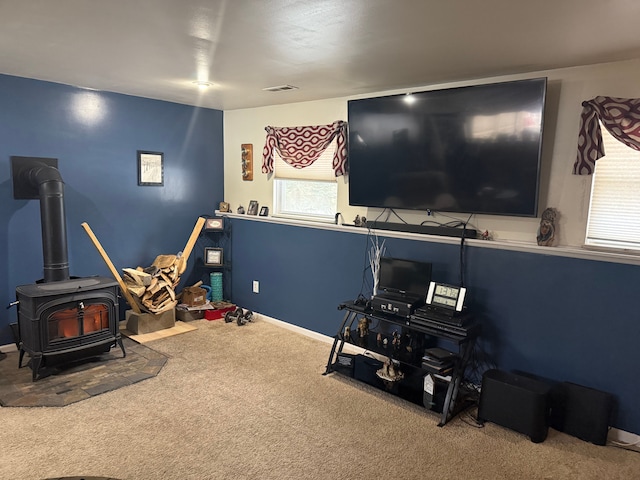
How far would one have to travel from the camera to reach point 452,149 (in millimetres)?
3176

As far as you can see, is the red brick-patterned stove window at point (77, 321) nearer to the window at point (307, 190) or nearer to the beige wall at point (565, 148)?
the window at point (307, 190)

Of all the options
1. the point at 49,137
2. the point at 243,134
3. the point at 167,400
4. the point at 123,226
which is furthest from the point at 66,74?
the point at 167,400

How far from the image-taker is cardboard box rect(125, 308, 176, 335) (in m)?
4.27

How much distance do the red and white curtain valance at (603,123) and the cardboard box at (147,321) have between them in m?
3.71

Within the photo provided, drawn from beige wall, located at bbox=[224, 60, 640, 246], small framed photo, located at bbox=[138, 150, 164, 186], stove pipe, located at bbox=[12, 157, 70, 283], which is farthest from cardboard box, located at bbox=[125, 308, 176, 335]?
beige wall, located at bbox=[224, 60, 640, 246]

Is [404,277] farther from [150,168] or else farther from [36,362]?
[150,168]

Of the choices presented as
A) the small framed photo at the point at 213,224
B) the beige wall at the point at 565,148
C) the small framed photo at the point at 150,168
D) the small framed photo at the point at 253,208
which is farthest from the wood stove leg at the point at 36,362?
the beige wall at the point at 565,148

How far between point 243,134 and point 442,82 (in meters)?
2.44

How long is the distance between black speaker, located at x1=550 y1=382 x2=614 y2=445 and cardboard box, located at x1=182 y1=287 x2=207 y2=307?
11.2 feet

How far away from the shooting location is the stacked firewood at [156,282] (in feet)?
13.9

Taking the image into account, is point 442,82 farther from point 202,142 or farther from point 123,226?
point 123,226

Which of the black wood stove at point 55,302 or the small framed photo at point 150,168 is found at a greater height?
the small framed photo at point 150,168

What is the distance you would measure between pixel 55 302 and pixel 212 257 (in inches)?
76.9

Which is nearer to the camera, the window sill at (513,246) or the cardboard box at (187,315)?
the window sill at (513,246)
